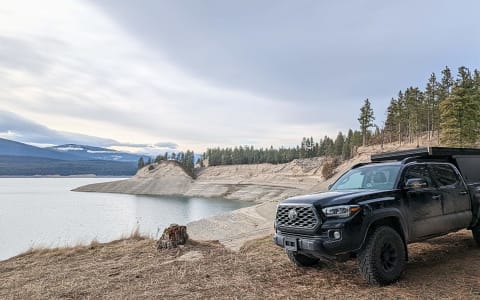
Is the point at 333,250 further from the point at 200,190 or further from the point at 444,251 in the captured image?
the point at 200,190

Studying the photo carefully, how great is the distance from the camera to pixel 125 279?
652 centimetres

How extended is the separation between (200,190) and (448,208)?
108949mm

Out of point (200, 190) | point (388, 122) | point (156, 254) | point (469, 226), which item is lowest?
point (200, 190)

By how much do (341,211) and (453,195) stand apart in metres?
3.37

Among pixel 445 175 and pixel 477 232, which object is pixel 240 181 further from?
pixel 445 175

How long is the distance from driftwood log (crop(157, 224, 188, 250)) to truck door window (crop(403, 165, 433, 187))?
239 inches

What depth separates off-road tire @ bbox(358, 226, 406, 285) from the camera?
5.36 metres

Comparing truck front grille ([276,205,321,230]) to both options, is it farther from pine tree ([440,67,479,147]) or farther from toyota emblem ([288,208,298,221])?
pine tree ([440,67,479,147])

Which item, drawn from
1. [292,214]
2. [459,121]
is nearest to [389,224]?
[292,214]

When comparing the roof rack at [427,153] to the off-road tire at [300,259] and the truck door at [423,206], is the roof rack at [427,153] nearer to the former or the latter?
the truck door at [423,206]

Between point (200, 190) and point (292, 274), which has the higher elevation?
point (292, 274)

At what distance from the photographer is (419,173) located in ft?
22.2

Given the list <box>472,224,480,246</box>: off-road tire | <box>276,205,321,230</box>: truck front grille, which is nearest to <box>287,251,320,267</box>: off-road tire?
<box>276,205,321,230</box>: truck front grille

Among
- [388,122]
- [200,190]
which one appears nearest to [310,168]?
[388,122]
